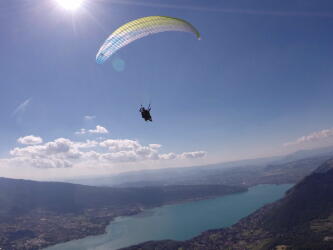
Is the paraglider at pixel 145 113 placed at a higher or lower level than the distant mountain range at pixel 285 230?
higher

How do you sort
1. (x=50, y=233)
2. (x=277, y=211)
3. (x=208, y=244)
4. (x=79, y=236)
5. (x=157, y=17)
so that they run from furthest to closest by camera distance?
1. (x=50, y=233)
2. (x=79, y=236)
3. (x=277, y=211)
4. (x=208, y=244)
5. (x=157, y=17)

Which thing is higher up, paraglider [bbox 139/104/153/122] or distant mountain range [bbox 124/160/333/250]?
paraglider [bbox 139/104/153/122]

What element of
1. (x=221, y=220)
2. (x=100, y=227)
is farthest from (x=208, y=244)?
(x=100, y=227)

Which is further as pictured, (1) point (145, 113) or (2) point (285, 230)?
(2) point (285, 230)

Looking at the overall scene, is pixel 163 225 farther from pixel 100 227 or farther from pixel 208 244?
pixel 208 244

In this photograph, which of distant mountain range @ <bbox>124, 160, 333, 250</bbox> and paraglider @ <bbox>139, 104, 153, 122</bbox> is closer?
paraglider @ <bbox>139, 104, 153, 122</bbox>

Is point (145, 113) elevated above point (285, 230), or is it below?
above

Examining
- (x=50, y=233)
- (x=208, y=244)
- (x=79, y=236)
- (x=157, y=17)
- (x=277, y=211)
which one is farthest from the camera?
(x=50, y=233)

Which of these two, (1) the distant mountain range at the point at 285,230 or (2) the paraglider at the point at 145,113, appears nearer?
(2) the paraglider at the point at 145,113
